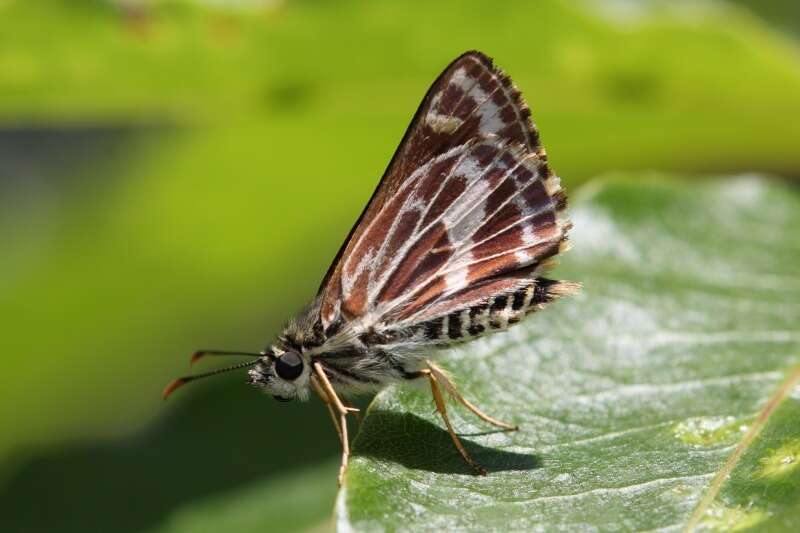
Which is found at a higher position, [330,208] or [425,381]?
[330,208]

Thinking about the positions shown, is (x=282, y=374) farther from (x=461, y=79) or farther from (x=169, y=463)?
(x=169, y=463)

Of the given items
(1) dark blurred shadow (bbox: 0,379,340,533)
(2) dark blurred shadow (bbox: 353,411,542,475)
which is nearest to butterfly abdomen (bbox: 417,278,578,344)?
(2) dark blurred shadow (bbox: 353,411,542,475)

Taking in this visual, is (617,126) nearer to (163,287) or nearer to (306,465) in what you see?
(306,465)

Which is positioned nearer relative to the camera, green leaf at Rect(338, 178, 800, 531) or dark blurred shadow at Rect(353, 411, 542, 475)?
green leaf at Rect(338, 178, 800, 531)

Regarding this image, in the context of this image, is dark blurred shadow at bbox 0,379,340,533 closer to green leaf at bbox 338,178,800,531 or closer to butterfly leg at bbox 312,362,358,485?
butterfly leg at bbox 312,362,358,485

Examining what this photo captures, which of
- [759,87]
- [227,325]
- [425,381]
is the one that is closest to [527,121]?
[425,381]

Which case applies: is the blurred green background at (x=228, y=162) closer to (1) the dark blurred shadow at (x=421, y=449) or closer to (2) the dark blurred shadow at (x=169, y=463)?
(2) the dark blurred shadow at (x=169, y=463)

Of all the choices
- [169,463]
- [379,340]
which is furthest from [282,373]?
[169,463]
